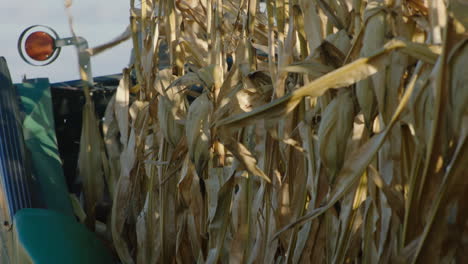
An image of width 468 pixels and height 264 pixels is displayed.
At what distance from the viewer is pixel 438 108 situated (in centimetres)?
55

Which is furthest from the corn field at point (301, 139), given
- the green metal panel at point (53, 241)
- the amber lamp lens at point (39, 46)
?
the amber lamp lens at point (39, 46)

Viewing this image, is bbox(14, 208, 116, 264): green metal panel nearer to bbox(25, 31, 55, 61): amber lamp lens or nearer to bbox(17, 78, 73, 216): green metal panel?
bbox(17, 78, 73, 216): green metal panel

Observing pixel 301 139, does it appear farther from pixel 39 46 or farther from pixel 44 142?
pixel 39 46

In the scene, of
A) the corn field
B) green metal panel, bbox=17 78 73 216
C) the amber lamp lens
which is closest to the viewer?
the corn field

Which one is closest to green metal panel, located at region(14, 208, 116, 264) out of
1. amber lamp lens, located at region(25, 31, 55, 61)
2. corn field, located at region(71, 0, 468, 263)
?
corn field, located at region(71, 0, 468, 263)

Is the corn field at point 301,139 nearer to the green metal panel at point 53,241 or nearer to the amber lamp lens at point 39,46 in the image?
the green metal panel at point 53,241

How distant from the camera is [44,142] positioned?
1436mm

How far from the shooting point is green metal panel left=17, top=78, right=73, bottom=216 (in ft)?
4.51

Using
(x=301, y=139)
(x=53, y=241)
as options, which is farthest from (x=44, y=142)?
(x=301, y=139)

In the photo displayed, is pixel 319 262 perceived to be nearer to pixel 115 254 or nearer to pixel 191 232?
pixel 191 232

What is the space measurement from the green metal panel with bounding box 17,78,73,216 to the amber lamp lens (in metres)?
0.23

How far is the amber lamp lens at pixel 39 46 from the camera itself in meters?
1.70

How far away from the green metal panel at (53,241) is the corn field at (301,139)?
0.05 meters

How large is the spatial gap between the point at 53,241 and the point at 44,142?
12.4 inches
